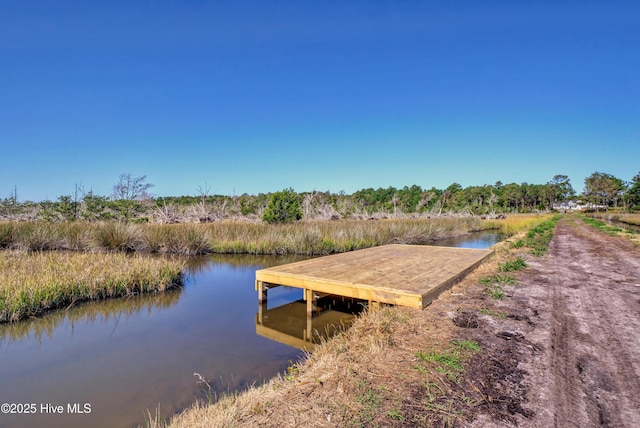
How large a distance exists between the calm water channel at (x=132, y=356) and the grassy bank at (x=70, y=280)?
280 millimetres

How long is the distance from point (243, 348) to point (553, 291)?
4.73 m

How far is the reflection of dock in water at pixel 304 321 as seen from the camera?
15.8 feet

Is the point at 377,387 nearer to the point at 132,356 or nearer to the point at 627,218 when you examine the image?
the point at 132,356

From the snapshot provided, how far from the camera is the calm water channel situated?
310 cm

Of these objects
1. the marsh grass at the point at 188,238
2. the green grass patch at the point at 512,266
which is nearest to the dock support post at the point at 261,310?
the green grass patch at the point at 512,266

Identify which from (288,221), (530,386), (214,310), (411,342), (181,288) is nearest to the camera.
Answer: (530,386)

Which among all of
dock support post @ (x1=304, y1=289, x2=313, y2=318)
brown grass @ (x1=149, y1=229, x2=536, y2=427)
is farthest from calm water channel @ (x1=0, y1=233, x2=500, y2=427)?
brown grass @ (x1=149, y1=229, x2=536, y2=427)

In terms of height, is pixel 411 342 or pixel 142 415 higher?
pixel 411 342

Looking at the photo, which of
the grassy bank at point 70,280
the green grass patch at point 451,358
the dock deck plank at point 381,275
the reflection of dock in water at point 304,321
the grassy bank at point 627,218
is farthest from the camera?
the grassy bank at point 627,218

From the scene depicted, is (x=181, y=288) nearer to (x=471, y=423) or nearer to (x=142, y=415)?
(x=142, y=415)

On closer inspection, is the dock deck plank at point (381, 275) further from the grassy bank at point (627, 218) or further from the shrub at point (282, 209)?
the grassy bank at point (627, 218)

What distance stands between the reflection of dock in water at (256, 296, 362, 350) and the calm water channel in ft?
0.17

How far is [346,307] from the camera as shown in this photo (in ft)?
20.6

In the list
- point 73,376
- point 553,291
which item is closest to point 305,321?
point 73,376
